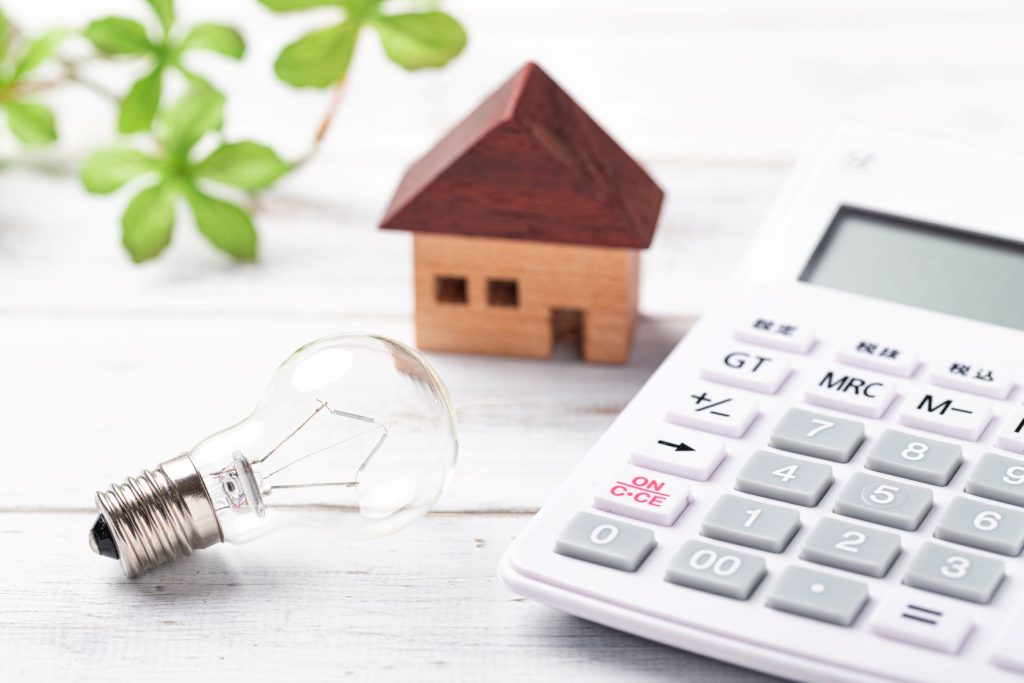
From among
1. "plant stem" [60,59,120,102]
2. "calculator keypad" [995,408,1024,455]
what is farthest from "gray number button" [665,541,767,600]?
"plant stem" [60,59,120,102]

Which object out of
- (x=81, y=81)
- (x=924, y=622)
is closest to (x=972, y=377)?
(x=924, y=622)

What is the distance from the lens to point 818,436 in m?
0.48

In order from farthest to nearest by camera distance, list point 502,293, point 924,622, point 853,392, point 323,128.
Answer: point 323,128, point 502,293, point 853,392, point 924,622

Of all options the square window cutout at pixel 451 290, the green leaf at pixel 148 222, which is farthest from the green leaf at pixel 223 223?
the square window cutout at pixel 451 290

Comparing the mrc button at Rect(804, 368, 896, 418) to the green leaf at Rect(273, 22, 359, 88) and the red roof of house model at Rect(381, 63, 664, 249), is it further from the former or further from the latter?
the green leaf at Rect(273, 22, 359, 88)

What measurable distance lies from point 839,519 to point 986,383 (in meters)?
0.09

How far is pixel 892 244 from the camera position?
0.56 meters

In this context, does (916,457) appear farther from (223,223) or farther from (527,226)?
(223,223)

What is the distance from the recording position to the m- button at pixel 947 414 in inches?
18.8

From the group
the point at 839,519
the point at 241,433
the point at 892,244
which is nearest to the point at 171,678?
the point at 241,433

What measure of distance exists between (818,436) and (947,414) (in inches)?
1.8

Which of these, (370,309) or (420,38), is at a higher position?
(420,38)

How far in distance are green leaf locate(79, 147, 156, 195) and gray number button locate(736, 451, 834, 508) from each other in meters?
0.33

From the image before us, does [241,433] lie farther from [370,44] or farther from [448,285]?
[370,44]
